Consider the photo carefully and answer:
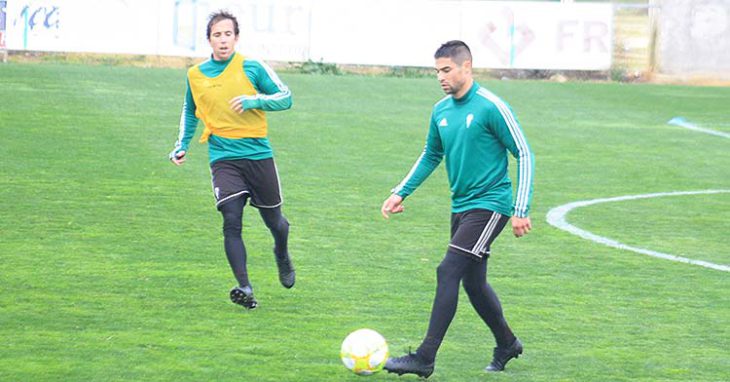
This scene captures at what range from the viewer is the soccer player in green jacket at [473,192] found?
7.78 meters

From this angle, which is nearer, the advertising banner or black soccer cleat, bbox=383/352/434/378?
black soccer cleat, bbox=383/352/434/378

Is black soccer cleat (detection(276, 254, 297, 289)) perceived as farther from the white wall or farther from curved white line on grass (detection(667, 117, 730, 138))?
the white wall

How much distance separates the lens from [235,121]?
9.72 m

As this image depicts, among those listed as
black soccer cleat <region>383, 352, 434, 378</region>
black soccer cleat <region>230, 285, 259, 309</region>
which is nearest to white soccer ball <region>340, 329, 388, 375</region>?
black soccer cleat <region>383, 352, 434, 378</region>

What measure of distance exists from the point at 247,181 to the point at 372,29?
75.8 feet

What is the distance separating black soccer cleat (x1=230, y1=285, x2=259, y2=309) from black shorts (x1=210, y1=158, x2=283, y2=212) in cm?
68

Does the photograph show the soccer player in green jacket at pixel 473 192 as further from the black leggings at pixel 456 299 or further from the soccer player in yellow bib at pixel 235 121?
the soccer player in yellow bib at pixel 235 121

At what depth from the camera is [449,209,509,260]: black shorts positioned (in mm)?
7871

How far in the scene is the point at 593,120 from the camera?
23781mm

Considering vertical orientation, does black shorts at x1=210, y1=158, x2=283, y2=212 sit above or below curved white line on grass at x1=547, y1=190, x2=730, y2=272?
above

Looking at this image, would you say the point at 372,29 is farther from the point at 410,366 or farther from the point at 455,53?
the point at 410,366

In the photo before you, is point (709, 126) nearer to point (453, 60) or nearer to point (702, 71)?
point (702, 71)

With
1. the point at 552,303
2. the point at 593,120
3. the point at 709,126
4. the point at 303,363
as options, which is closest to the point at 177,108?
the point at 593,120

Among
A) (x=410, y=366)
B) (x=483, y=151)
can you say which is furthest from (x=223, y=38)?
(x=410, y=366)
